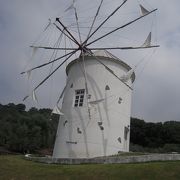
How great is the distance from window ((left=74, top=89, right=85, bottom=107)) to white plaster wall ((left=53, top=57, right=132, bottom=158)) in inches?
11.0

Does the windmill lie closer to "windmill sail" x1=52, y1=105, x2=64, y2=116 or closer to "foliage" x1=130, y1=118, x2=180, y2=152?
"windmill sail" x1=52, y1=105, x2=64, y2=116

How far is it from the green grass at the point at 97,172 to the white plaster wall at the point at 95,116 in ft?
18.4

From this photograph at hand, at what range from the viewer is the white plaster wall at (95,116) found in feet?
93.6

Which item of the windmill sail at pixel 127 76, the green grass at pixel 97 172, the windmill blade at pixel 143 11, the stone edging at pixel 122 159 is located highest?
the windmill blade at pixel 143 11

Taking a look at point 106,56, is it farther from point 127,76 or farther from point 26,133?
point 26,133

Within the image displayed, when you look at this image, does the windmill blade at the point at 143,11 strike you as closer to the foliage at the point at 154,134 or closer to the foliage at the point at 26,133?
the foliage at the point at 26,133

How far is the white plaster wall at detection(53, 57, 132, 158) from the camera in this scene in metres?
28.5

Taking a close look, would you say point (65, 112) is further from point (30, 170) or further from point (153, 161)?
point (153, 161)

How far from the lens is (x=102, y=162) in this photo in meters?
23.1

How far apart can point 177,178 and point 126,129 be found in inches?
551

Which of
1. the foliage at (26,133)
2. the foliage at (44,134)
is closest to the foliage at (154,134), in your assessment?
the foliage at (44,134)

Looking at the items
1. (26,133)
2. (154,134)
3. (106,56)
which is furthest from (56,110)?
(154,134)

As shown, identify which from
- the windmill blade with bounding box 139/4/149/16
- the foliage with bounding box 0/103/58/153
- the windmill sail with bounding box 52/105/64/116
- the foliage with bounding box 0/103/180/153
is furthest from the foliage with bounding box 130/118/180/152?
the windmill blade with bounding box 139/4/149/16

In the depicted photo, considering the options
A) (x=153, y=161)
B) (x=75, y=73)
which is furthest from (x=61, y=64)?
(x=153, y=161)
